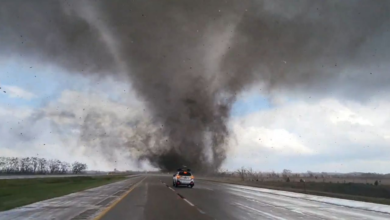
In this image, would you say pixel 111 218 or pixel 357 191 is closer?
pixel 111 218

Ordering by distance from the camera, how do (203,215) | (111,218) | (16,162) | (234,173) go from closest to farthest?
(111,218)
(203,215)
(234,173)
(16,162)

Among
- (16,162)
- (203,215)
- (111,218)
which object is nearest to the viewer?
(111,218)

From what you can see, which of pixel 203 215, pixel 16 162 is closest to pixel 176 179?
pixel 203 215

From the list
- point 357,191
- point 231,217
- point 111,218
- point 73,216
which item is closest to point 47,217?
point 73,216

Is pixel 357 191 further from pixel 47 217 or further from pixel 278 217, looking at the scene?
pixel 47 217

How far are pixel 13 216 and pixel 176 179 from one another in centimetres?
2754

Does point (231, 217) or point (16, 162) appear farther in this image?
point (16, 162)

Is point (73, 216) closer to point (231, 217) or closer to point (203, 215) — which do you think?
point (203, 215)

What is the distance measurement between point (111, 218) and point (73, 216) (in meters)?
1.74

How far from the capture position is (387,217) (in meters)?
14.2

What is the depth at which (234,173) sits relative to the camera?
12362cm

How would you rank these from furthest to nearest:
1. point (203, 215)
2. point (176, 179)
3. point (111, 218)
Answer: point (176, 179)
point (203, 215)
point (111, 218)

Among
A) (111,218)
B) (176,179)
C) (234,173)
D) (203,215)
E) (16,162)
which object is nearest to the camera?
(111,218)

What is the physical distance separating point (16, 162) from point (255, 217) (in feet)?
471
